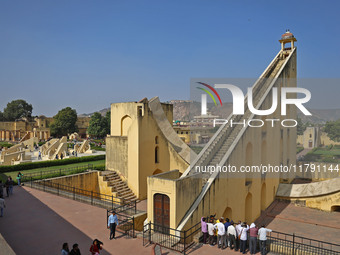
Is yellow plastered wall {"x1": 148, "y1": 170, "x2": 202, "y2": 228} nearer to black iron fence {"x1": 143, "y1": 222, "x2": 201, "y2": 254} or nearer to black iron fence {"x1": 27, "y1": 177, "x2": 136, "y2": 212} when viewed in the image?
black iron fence {"x1": 143, "y1": 222, "x2": 201, "y2": 254}

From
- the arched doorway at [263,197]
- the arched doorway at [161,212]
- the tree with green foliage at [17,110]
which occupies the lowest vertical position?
the arched doorway at [263,197]

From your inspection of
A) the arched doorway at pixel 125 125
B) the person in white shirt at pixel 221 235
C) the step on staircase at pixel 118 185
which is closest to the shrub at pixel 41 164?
the step on staircase at pixel 118 185

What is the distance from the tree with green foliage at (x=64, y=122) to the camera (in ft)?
195

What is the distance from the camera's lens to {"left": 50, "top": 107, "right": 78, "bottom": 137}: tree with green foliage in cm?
5938

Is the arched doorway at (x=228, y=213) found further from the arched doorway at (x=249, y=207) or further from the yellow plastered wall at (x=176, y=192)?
the arched doorway at (x=249, y=207)

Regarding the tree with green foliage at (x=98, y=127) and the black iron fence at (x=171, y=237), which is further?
the tree with green foliage at (x=98, y=127)

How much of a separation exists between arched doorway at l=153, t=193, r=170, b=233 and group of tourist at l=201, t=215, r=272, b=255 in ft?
4.36

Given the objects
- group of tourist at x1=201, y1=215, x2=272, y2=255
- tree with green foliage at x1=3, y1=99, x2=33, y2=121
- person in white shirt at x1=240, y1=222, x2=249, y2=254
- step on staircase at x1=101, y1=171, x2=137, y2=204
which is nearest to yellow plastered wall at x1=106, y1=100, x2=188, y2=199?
step on staircase at x1=101, y1=171, x2=137, y2=204

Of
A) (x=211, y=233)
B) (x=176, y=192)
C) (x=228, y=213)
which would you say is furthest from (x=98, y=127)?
(x=211, y=233)

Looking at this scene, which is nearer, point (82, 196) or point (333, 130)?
point (82, 196)

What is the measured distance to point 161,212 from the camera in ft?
29.7

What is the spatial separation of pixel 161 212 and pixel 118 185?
754 centimetres

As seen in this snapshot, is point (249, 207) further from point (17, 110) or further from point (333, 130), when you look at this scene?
point (17, 110)

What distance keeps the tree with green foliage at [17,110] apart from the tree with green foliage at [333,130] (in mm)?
77370
